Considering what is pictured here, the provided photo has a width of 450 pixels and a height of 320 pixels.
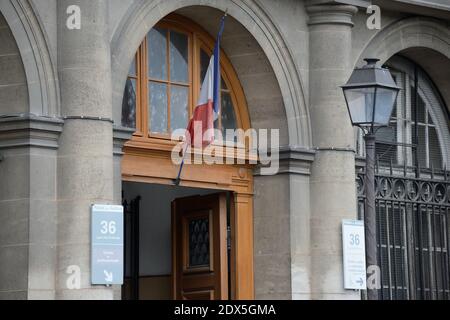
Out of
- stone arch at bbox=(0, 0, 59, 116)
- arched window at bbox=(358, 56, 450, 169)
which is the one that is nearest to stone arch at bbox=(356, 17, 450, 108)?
arched window at bbox=(358, 56, 450, 169)

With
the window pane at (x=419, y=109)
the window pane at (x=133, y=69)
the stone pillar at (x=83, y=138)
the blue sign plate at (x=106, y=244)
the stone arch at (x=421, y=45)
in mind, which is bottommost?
the blue sign plate at (x=106, y=244)

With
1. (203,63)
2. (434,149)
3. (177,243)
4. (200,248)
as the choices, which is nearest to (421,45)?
(434,149)

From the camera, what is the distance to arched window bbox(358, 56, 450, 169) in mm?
19953

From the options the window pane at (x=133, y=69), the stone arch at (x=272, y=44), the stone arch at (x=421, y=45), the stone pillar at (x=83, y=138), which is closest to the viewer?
the stone pillar at (x=83, y=138)

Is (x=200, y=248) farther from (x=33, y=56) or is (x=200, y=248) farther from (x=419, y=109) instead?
(x=419, y=109)

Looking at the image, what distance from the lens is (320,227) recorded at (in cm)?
1745

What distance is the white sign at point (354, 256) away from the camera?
57.0 feet

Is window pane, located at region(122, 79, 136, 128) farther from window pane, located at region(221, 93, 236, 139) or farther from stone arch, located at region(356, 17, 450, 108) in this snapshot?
stone arch, located at region(356, 17, 450, 108)

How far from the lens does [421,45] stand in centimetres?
1966

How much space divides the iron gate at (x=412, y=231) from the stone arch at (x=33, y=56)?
546 cm

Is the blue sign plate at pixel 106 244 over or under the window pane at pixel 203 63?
under

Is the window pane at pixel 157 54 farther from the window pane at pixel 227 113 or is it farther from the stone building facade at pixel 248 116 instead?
the window pane at pixel 227 113

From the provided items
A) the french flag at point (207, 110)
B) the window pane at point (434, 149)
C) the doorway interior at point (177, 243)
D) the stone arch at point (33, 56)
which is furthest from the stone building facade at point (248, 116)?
the french flag at point (207, 110)
